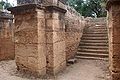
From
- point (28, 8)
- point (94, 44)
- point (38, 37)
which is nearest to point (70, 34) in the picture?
point (94, 44)

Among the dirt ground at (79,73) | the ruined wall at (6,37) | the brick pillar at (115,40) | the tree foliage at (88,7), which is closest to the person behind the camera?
the brick pillar at (115,40)

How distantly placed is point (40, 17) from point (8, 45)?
374cm

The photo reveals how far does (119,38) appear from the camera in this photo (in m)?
4.60

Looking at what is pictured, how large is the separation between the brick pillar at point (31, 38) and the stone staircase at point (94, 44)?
3352mm

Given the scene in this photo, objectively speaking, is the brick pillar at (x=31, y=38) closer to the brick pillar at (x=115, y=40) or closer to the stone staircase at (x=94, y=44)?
the brick pillar at (x=115, y=40)

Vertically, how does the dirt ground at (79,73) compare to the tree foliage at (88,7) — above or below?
below

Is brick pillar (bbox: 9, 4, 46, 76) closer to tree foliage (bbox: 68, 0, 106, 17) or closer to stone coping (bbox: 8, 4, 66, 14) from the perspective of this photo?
stone coping (bbox: 8, 4, 66, 14)

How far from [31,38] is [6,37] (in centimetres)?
344

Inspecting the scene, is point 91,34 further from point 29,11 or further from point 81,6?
point 81,6

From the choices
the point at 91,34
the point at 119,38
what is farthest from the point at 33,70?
the point at 91,34

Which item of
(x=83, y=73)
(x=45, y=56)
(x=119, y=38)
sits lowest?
(x=83, y=73)

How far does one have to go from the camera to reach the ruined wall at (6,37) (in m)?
8.30

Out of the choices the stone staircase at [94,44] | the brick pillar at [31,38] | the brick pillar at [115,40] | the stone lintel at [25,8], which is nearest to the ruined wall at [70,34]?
the stone staircase at [94,44]

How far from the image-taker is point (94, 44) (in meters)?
9.31
